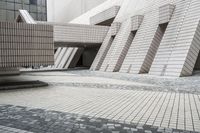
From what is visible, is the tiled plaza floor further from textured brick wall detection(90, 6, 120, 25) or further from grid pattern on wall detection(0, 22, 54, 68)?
textured brick wall detection(90, 6, 120, 25)

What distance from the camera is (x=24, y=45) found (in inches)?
377

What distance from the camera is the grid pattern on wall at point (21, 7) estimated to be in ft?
116

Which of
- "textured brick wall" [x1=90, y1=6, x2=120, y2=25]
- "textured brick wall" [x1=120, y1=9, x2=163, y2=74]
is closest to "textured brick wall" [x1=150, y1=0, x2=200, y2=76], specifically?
"textured brick wall" [x1=120, y1=9, x2=163, y2=74]

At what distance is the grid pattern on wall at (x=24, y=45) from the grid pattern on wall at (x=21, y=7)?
2715 centimetres

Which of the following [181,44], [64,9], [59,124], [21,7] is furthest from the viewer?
[64,9]

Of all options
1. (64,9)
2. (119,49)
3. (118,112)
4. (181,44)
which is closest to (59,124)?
Result: (118,112)

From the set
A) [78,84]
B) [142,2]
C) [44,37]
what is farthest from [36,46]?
[142,2]

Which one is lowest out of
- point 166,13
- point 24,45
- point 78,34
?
point 24,45

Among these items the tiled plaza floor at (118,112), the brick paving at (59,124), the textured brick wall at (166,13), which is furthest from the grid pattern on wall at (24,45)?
the textured brick wall at (166,13)

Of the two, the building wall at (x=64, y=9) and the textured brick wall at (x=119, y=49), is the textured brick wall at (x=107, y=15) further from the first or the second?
the building wall at (x=64, y=9)

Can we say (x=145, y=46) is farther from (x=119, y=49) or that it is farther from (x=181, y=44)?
(x=119, y=49)

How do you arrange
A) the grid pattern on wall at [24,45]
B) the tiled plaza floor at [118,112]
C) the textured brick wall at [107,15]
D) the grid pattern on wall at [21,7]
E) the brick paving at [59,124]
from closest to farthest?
the brick paving at [59,124], the tiled plaza floor at [118,112], the grid pattern on wall at [24,45], the textured brick wall at [107,15], the grid pattern on wall at [21,7]

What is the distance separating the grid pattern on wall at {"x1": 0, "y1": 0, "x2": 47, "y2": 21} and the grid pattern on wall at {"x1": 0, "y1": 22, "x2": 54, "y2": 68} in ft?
89.1

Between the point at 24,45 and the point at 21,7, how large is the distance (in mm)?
30504
